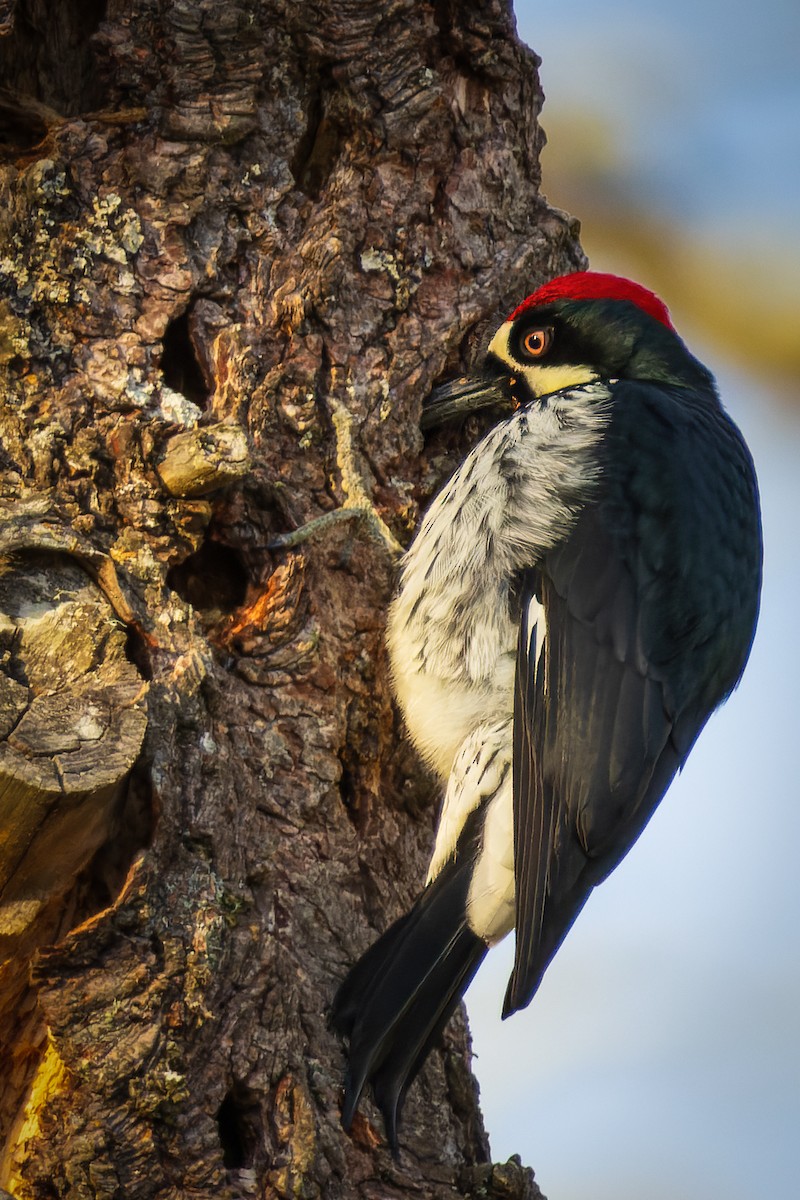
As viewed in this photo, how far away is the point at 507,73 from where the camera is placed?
2.69m

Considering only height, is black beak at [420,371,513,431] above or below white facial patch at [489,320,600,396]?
below

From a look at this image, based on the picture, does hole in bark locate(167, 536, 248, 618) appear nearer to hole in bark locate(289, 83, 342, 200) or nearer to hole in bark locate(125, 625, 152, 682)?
hole in bark locate(125, 625, 152, 682)

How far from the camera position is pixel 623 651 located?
239 centimetres

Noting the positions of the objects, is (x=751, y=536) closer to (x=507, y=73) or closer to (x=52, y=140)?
(x=507, y=73)

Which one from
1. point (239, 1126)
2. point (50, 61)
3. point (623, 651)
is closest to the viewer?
point (239, 1126)

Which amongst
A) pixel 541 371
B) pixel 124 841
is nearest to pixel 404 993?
pixel 124 841

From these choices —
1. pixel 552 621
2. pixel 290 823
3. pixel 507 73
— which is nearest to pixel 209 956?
pixel 290 823

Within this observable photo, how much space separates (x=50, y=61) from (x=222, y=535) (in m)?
0.93

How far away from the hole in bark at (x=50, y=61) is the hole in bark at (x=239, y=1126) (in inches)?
65.0

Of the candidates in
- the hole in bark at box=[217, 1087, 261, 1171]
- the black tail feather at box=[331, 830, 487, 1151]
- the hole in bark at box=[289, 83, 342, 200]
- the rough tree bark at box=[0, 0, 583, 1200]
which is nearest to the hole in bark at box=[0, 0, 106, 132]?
the rough tree bark at box=[0, 0, 583, 1200]

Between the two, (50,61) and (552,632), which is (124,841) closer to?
(552,632)

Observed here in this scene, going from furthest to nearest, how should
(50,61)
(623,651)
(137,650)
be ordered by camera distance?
(50,61)
(623,651)
(137,650)

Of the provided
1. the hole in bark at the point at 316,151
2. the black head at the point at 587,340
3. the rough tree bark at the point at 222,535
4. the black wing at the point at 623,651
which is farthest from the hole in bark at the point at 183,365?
the black wing at the point at 623,651

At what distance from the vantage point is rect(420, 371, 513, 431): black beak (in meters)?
2.67
